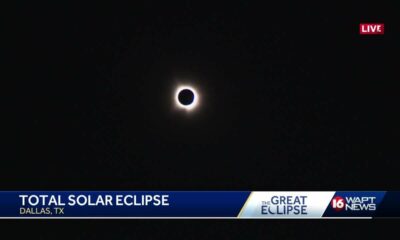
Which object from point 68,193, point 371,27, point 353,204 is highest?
point 371,27

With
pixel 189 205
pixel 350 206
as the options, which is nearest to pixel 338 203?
pixel 350 206

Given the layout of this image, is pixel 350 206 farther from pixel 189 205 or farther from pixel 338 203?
pixel 189 205

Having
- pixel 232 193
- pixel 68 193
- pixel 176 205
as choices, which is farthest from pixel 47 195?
pixel 232 193

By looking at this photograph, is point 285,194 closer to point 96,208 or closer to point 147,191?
point 147,191

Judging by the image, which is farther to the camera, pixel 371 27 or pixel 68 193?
pixel 371 27

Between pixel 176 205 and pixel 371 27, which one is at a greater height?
pixel 371 27
